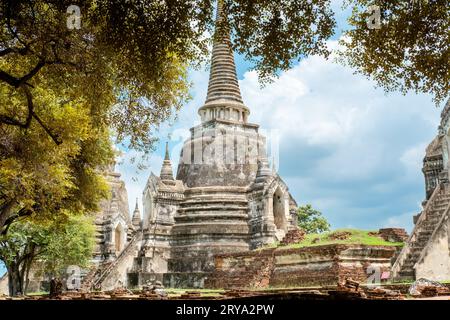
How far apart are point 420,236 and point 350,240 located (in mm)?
2778

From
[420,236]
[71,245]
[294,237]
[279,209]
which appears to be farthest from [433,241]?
[71,245]

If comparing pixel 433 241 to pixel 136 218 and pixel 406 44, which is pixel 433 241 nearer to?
pixel 406 44

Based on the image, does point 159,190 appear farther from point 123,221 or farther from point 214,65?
point 214,65

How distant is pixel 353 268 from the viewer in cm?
1805

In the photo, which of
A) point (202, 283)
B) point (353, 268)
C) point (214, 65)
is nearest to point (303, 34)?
point (353, 268)

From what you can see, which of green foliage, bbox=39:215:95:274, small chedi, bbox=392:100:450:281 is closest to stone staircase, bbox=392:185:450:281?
small chedi, bbox=392:100:450:281

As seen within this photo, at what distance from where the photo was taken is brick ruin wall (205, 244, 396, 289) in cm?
1808

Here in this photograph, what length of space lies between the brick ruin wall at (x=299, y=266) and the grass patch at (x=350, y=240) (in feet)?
1.55

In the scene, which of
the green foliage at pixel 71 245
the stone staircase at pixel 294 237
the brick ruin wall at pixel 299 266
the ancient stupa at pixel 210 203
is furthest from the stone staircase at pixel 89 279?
the stone staircase at pixel 294 237

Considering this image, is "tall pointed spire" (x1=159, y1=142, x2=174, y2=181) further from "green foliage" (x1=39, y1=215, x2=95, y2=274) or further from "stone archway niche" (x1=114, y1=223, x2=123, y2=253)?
"green foliage" (x1=39, y1=215, x2=95, y2=274)

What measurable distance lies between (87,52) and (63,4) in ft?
4.63

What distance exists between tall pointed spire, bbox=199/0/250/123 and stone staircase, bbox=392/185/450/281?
1580 cm

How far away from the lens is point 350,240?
64.0 ft

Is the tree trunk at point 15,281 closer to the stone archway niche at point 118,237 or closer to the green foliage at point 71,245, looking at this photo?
the green foliage at point 71,245
